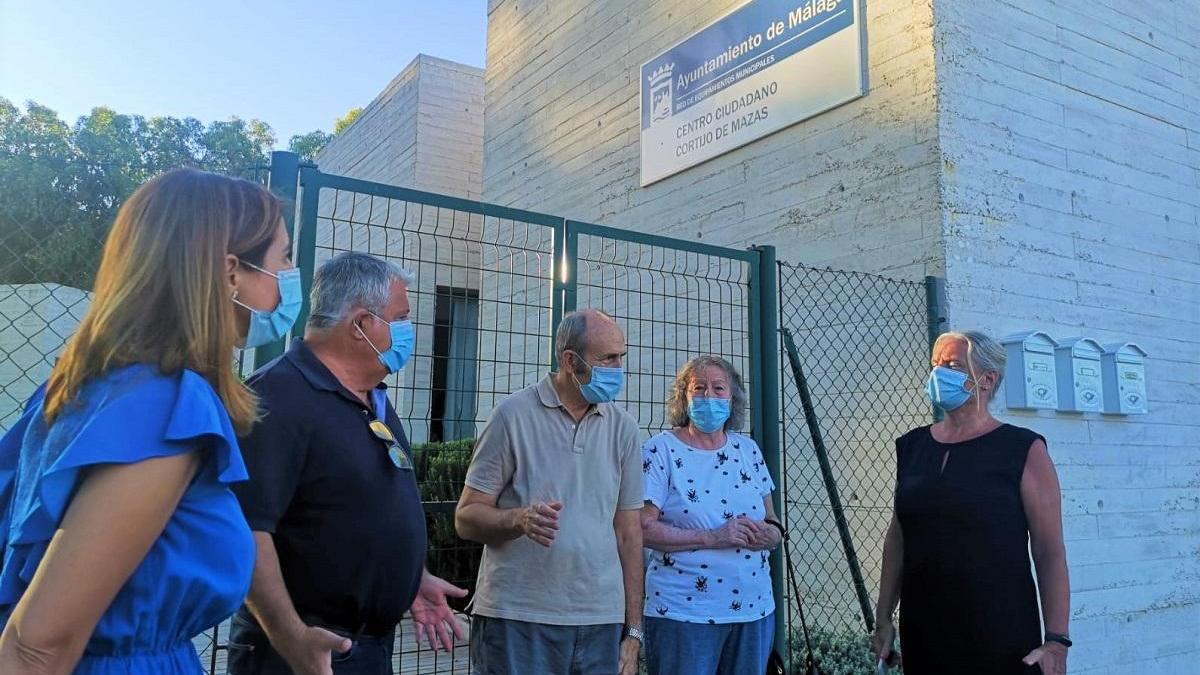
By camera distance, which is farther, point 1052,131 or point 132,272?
point 1052,131

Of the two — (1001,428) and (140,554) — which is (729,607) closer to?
(1001,428)

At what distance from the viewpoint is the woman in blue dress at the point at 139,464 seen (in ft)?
4.03

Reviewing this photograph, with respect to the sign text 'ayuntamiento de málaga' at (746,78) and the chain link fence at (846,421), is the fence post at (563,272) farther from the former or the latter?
the sign text 'ayuntamiento de málaga' at (746,78)

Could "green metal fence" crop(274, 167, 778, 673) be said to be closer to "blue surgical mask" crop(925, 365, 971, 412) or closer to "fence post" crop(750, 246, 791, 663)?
"fence post" crop(750, 246, 791, 663)

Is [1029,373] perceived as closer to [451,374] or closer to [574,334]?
[574,334]

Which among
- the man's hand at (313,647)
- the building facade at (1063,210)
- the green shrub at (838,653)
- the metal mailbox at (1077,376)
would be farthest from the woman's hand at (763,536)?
the metal mailbox at (1077,376)

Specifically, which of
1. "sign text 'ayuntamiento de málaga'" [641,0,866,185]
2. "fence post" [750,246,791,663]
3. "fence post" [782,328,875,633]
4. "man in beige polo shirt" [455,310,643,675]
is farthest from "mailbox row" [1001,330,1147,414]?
"man in beige polo shirt" [455,310,643,675]

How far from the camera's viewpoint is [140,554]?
49.9 inches

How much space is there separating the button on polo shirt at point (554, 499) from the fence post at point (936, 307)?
8.69 ft

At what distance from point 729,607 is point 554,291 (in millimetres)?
1537

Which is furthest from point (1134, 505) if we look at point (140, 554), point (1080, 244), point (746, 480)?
point (140, 554)

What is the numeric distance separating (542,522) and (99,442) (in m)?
1.48

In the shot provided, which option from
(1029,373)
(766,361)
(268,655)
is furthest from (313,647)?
(1029,373)

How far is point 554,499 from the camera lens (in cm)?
293
